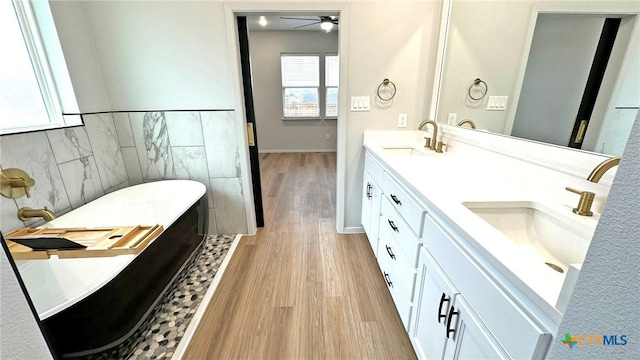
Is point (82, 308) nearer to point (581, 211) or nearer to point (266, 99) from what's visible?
point (581, 211)

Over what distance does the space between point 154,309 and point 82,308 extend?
616mm

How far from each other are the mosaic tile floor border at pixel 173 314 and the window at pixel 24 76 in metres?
1.38

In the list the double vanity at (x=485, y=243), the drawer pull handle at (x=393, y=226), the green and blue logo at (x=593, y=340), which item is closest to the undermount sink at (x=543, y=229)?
the double vanity at (x=485, y=243)

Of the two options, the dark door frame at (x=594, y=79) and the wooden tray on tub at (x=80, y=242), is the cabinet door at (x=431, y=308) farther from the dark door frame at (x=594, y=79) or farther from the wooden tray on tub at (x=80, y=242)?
the wooden tray on tub at (x=80, y=242)

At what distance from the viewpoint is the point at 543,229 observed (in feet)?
3.32

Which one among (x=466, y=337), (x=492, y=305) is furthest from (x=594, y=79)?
(x=466, y=337)

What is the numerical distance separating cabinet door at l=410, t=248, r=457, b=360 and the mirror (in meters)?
0.78

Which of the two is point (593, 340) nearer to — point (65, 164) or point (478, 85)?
point (478, 85)

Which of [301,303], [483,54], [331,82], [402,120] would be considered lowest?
[301,303]

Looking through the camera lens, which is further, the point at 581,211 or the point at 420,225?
the point at 420,225

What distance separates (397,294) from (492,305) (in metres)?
0.86

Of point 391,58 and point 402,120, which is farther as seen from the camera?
point 402,120

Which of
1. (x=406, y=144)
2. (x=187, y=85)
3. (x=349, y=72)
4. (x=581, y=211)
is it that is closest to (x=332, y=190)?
(x=406, y=144)

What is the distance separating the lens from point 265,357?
138 centimetres
